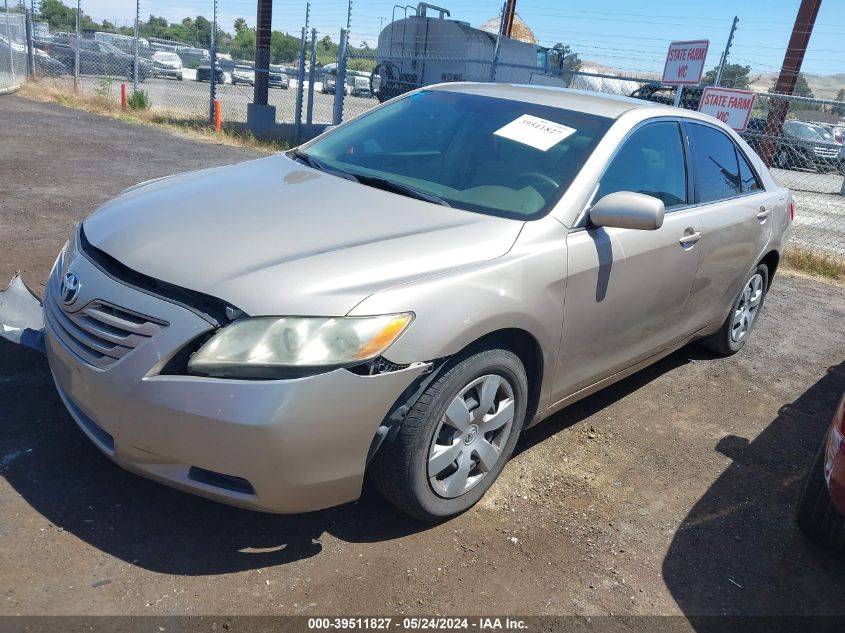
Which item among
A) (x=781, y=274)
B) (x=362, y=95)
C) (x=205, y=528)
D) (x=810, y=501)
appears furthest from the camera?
(x=362, y=95)

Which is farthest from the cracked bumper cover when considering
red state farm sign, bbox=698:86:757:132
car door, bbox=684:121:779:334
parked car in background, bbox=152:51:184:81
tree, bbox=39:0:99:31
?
parked car in background, bbox=152:51:184:81

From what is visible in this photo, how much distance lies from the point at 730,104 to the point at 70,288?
8.67 metres

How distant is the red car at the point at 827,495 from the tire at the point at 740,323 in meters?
2.06


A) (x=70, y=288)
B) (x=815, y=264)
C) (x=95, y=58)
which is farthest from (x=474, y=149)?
(x=95, y=58)

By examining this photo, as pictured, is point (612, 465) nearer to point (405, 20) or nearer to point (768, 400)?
point (768, 400)

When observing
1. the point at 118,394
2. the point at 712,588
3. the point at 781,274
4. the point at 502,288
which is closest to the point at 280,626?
the point at 118,394

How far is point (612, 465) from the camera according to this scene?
3.59m

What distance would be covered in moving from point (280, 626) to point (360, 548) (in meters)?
0.48

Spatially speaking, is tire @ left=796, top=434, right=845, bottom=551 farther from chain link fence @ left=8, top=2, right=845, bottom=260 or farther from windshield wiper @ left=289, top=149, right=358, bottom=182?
chain link fence @ left=8, top=2, right=845, bottom=260

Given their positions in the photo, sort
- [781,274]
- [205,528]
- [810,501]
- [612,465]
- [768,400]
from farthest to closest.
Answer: [781,274] → [768,400] → [612,465] → [810,501] → [205,528]

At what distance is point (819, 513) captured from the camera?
292 centimetres

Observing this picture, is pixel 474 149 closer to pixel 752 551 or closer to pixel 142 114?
pixel 752 551

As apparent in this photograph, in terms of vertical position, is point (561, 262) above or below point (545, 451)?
above

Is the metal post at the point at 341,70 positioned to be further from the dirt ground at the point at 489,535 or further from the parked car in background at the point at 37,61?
the parked car in background at the point at 37,61
